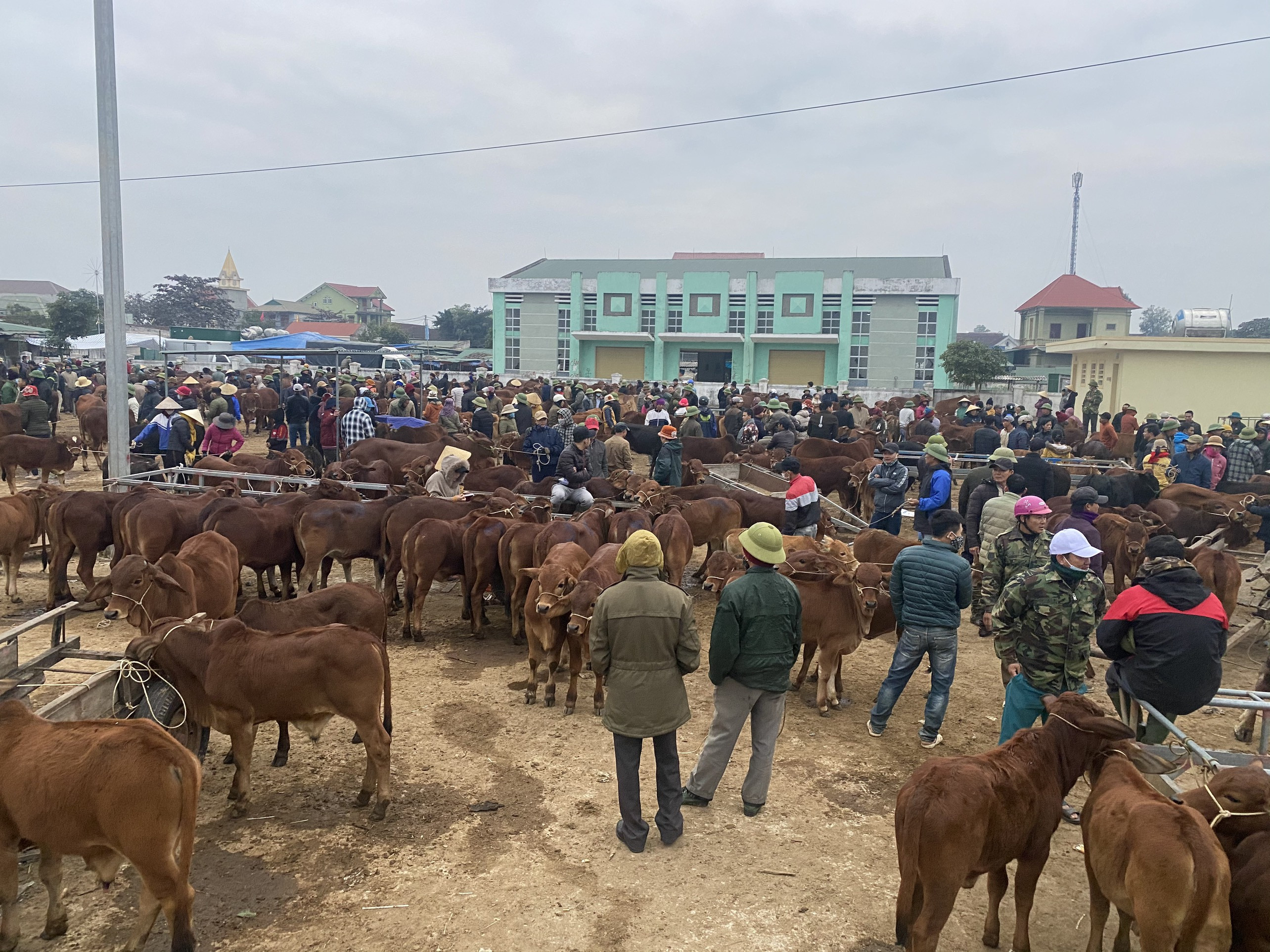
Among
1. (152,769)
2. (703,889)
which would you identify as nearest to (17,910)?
(152,769)

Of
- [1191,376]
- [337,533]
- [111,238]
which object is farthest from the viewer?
[1191,376]

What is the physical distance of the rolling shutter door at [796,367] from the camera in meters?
52.0

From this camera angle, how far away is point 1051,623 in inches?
219

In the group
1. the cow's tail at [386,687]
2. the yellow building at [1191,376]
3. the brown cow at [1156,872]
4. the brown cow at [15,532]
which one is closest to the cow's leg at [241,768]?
the cow's tail at [386,687]

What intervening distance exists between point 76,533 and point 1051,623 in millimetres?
9883

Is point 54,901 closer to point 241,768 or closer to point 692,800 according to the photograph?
point 241,768

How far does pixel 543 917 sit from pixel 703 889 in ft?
2.96

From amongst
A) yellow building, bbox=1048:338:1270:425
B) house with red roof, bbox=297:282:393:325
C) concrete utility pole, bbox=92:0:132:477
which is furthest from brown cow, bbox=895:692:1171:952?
house with red roof, bbox=297:282:393:325

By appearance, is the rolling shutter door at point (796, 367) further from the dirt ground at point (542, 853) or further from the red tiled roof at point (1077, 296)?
the dirt ground at point (542, 853)

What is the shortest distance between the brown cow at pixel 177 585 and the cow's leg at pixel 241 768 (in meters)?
1.52

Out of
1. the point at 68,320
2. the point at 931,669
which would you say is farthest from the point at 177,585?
the point at 68,320

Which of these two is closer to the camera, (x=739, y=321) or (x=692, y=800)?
(x=692, y=800)

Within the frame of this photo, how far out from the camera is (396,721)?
7223 millimetres

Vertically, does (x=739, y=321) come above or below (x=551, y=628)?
above
